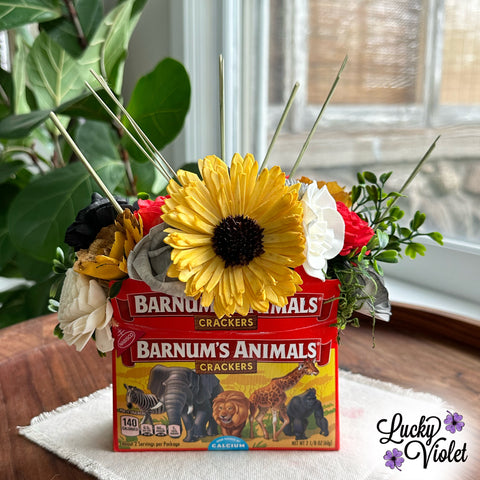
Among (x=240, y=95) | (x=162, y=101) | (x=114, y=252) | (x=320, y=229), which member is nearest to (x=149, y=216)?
(x=114, y=252)

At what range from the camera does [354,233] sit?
0.47 m

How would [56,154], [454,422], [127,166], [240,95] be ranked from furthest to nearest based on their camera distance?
[240,95]
[56,154]
[127,166]
[454,422]

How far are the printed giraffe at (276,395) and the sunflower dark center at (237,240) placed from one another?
131 millimetres

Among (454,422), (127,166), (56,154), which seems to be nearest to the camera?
(454,422)

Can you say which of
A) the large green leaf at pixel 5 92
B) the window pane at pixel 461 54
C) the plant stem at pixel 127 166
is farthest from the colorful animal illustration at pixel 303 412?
the large green leaf at pixel 5 92

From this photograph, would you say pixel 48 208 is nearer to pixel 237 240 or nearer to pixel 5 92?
pixel 5 92

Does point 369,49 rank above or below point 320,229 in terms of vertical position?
above

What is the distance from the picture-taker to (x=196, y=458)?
510 millimetres

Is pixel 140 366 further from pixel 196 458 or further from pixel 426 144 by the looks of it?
pixel 426 144

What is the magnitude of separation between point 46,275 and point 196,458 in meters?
0.62

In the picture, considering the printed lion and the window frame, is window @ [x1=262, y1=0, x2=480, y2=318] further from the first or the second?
the printed lion

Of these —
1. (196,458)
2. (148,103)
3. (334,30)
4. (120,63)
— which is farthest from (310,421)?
(334,30)

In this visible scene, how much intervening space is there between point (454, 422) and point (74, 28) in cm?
83

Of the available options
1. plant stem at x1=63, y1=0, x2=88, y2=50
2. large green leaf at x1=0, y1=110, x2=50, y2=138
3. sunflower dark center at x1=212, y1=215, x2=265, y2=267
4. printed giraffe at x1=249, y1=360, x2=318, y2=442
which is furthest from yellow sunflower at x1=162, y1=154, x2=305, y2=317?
plant stem at x1=63, y1=0, x2=88, y2=50
